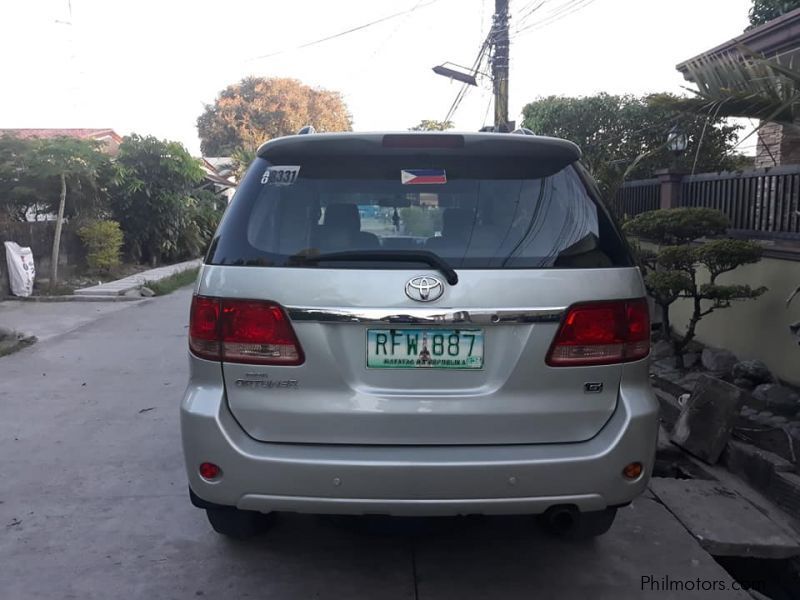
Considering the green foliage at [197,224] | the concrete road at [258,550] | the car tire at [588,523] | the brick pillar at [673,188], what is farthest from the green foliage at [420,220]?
the green foliage at [197,224]

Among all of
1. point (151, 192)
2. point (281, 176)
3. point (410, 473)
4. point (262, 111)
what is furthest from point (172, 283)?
point (262, 111)

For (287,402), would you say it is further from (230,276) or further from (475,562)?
(475,562)

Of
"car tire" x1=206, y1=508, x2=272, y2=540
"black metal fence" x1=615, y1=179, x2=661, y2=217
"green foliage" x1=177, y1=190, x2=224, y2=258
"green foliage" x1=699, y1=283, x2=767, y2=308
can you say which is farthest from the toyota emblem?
"green foliage" x1=177, y1=190, x2=224, y2=258

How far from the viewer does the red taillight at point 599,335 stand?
2.73m

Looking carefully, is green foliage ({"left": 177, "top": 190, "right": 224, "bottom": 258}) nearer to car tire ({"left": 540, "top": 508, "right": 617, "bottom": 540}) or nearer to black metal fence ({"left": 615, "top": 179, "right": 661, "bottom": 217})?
black metal fence ({"left": 615, "top": 179, "right": 661, "bottom": 217})

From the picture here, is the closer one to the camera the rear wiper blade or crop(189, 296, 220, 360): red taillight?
the rear wiper blade

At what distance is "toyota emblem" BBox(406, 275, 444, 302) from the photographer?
2.66m

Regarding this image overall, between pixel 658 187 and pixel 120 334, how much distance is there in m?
6.79

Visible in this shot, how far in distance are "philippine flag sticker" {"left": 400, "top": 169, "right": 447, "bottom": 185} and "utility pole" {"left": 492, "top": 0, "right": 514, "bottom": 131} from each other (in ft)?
34.4

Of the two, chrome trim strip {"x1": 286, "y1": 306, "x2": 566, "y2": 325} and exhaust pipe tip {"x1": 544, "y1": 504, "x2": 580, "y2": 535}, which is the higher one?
chrome trim strip {"x1": 286, "y1": 306, "x2": 566, "y2": 325}

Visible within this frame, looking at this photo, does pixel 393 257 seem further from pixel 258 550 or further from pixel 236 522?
pixel 258 550

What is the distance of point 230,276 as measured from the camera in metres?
2.78

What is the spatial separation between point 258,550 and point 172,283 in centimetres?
1216

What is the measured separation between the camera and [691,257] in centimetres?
591
